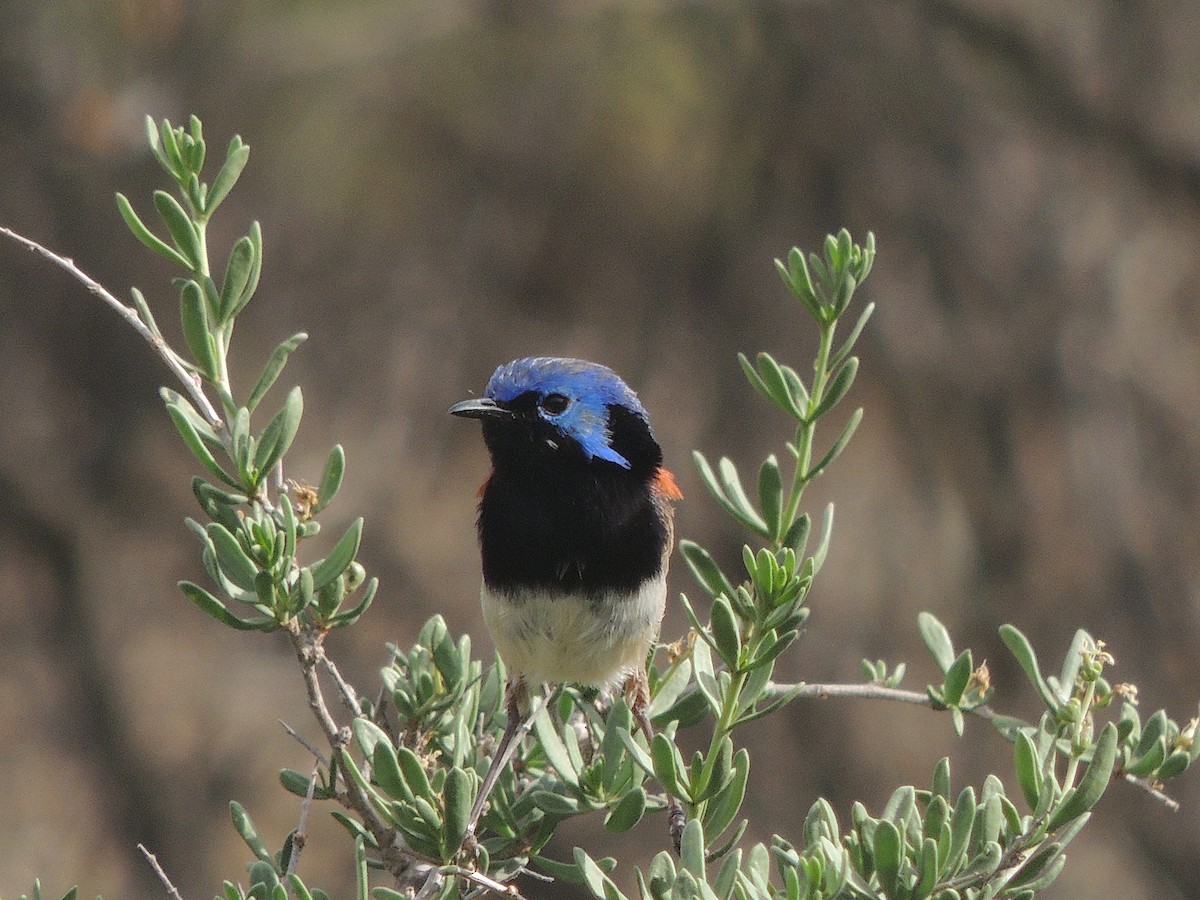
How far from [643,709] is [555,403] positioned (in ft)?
2.10

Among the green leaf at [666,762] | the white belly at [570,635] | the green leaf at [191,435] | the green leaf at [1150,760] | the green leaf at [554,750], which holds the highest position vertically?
the green leaf at [1150,760]

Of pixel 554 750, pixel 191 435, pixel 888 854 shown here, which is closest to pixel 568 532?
pixel 554 750

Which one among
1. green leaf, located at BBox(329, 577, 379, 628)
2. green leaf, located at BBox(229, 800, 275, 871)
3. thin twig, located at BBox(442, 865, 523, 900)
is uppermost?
green leaf, located at BBox(329, 577, 379, 628)

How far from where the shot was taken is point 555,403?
2.75m

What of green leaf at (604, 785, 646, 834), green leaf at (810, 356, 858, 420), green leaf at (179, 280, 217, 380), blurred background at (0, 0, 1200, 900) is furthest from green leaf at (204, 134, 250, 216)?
blurred background at (0, 0, 1200, 900)

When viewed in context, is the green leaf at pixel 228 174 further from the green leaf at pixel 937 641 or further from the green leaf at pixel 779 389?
the green leaf at pixel 937 641

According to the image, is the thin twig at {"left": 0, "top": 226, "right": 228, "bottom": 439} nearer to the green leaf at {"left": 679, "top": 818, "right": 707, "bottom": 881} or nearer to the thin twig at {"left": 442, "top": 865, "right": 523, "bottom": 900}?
the thin twig at {"left": 442, "top": 865, "right": 523, "bottom": 900}

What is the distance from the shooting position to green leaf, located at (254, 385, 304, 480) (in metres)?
1.71

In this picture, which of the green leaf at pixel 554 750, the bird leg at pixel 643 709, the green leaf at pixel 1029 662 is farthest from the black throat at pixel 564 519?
the green leaf at pixel 1029 662

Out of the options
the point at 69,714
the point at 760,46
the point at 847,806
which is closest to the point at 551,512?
the point at 847,806

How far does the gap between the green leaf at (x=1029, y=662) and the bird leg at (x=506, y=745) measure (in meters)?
0.67

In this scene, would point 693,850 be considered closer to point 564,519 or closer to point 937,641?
point 937,641

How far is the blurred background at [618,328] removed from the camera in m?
5.97

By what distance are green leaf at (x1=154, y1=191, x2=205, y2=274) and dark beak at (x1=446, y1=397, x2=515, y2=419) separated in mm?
838
